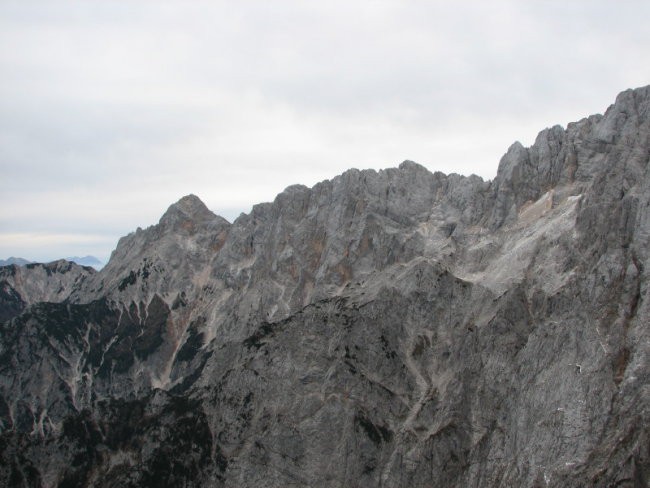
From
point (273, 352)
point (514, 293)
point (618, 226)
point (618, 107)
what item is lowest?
point (273, 352)

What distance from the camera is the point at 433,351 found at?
115 meters

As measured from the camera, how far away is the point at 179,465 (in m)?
121

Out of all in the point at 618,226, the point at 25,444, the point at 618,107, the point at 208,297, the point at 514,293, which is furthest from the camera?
the point at 208,297

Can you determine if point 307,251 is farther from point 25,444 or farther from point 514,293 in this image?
point 25,444

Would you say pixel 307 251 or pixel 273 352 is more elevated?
pixel 307 251

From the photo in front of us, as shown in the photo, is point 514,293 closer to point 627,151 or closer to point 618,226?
point 618,226

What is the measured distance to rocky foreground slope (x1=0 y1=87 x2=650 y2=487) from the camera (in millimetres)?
85250

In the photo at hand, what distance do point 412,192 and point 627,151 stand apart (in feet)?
190

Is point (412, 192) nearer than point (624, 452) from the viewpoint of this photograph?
No

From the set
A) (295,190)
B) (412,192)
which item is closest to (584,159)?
(412,192)

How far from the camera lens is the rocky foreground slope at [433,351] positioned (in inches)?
3356

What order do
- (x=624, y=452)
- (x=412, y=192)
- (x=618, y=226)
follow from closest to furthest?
(x=624, y=452) → (x=618, y=226) → (x=412, y=192)

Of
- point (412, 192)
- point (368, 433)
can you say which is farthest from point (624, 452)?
point (412, 192)

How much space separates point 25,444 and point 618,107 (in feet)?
466
